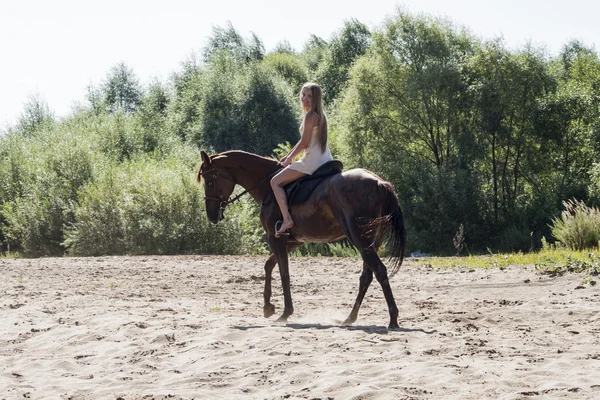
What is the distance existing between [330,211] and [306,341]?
2.10m

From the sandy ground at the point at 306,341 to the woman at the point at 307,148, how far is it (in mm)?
1559

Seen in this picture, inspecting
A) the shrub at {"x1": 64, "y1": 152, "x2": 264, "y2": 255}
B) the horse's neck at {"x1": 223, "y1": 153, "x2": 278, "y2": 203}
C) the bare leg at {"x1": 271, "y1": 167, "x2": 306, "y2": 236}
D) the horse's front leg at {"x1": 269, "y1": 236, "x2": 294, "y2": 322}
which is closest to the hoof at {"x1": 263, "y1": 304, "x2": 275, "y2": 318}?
the horse's front leg at {"x1": 269, "y1": 236, "x2": 294, "y2": 322}

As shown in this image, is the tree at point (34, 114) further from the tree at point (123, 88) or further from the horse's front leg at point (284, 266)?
the horse's front leg at point (284, 266)

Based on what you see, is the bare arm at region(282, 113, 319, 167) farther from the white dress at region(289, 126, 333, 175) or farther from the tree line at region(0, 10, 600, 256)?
the tree line at region(0, 10, 600, 256)

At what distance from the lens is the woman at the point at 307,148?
9.91 metres

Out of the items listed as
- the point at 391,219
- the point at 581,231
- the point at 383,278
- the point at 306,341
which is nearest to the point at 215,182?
the point at 391,219

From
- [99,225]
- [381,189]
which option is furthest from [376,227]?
[99,225]

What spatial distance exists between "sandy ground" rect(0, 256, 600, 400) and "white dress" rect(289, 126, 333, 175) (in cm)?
194

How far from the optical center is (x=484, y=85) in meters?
37.1

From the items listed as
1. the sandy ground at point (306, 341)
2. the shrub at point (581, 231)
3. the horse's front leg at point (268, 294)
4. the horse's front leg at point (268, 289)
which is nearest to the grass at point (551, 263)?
the sandy ground at point (306, 341)

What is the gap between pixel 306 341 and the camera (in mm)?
8383

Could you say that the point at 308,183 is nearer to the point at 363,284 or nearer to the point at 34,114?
the point at 363,284

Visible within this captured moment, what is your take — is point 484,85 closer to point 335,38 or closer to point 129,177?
point 129,177

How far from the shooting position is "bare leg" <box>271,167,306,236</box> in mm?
10266
